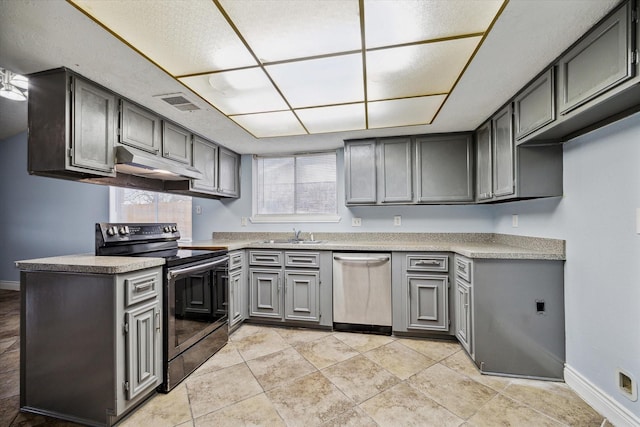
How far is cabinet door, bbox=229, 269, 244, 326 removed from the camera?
288 cm

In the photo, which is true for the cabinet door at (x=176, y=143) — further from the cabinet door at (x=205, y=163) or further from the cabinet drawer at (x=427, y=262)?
the cabinet drawer at (x=427, y=262)

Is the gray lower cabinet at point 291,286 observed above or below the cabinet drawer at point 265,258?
below

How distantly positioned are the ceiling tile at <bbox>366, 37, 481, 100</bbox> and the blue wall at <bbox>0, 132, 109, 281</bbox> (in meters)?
4.83

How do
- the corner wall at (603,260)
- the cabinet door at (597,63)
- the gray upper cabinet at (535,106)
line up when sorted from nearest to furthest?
the cabinet door at (597,63) → the corner wall at (603,260) → the gray upper cabinet at (535,106)

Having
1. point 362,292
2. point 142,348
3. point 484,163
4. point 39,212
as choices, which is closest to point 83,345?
point 142,348

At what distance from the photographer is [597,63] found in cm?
139

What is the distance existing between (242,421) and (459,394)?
1438 millimetres

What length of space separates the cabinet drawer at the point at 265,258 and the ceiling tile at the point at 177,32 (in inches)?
77.0

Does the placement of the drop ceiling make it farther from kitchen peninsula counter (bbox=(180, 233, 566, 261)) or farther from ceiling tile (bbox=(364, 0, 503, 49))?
kitchen peninsula counter (bbox=(180, 233, 566, 261))

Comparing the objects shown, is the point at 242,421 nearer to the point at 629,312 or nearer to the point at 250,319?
the point at 250,319

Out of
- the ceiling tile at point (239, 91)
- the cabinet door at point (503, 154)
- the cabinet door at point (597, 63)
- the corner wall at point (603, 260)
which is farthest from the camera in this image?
the cabinet door at point (503, 154)

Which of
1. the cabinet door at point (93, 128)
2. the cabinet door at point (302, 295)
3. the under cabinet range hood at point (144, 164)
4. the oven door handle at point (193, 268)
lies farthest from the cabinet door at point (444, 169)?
the cabinet door at point (93, 128)

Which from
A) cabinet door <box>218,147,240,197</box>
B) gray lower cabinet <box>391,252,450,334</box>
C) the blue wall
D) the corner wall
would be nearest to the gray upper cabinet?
the corner wall

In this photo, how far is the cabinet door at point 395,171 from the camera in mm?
3227
